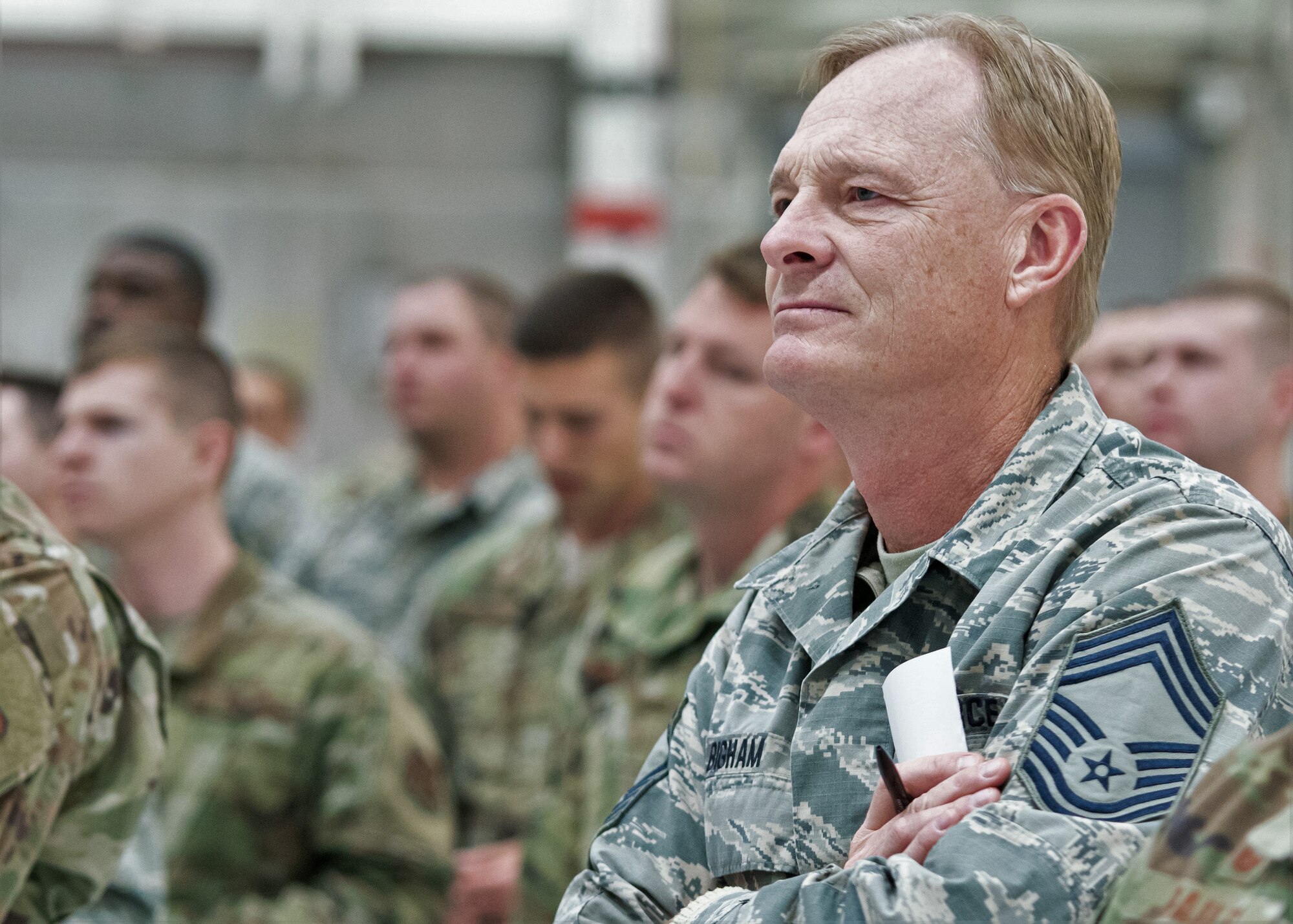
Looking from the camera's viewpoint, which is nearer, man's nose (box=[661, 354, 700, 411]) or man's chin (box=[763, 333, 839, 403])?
man's chin (box=[763, 333, 839, 403])

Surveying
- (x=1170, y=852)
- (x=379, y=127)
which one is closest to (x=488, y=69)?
(x=379, y=127)

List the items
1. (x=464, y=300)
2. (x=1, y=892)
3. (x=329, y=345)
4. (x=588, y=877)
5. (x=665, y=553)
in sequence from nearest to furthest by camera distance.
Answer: (x=588, y=877) → (x=1, y=892) → (x=665, y=553) → (x=464, y=300) → (x=329, y=345)

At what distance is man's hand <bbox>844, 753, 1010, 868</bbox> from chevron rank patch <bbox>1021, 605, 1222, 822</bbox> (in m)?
0.04

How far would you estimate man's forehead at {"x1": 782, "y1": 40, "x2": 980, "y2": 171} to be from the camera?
4.81 feet

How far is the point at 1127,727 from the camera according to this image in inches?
47.2

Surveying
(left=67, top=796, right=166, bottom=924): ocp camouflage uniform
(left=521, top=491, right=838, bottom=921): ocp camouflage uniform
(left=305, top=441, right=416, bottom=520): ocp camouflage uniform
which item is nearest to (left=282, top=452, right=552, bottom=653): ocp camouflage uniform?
(left=305, top=441, right=416, bottom=520): ocp camouflage uniform

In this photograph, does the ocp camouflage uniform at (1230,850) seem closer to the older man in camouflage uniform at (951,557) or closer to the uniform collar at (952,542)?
the older man in camouflage uniform at (951,557)

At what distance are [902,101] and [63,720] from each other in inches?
48.3

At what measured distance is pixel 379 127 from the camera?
8.45 m

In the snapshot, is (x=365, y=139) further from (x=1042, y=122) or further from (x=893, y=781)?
(x=893, y=781)

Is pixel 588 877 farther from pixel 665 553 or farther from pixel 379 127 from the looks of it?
pixel 379 127

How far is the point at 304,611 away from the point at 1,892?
131 centimetres

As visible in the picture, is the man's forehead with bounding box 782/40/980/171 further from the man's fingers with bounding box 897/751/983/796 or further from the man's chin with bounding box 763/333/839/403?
the man's fingers with bounding box 897/751/983/796

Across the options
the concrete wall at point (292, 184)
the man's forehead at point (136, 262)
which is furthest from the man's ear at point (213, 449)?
the concrete wall at point (292, 184)
